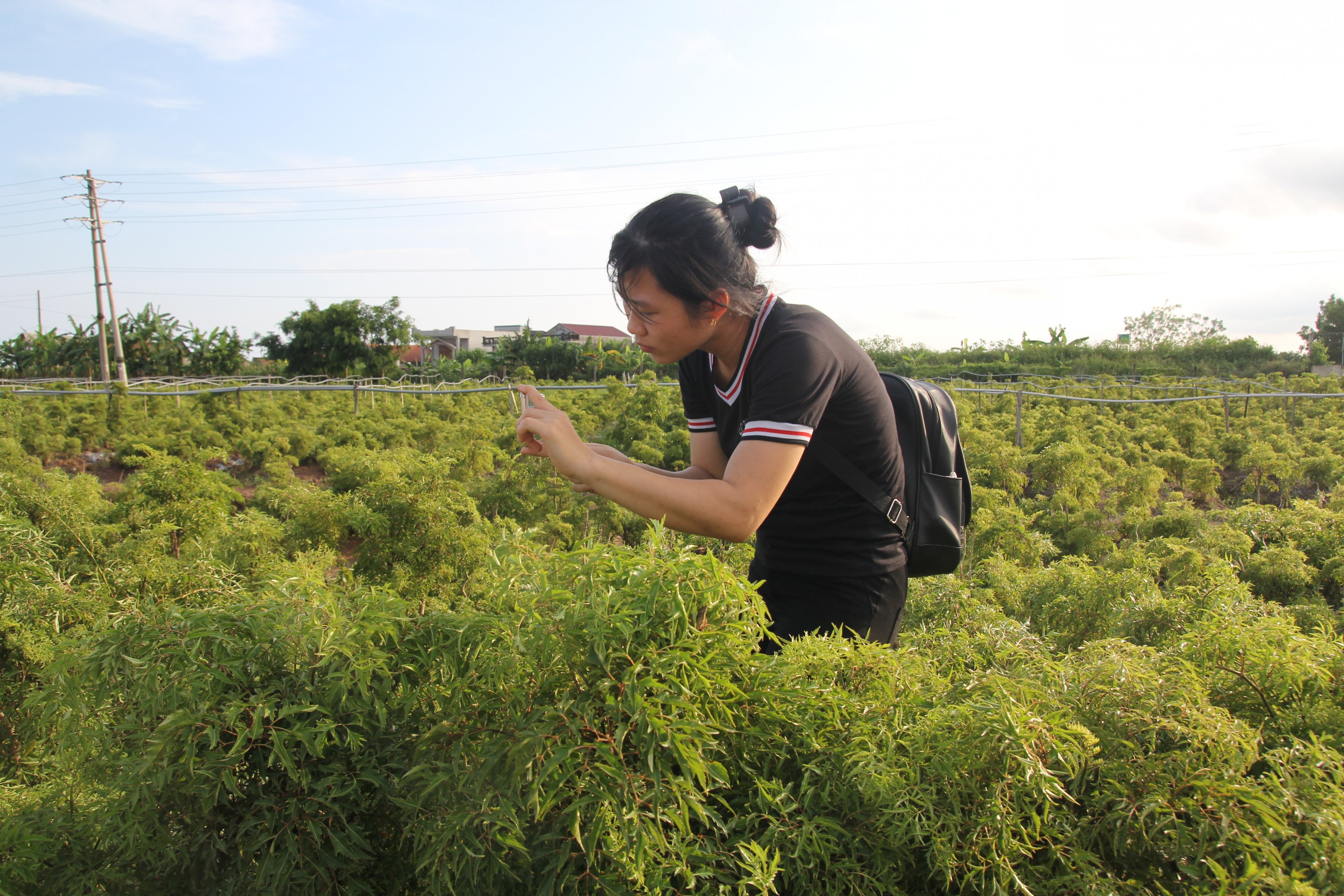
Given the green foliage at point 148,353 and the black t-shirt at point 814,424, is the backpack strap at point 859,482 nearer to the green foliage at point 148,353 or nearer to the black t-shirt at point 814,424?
the black t-shirt at point 814,424

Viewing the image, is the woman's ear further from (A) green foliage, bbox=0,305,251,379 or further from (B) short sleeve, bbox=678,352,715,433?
(A) green foliage, bbox=0,305,251,379

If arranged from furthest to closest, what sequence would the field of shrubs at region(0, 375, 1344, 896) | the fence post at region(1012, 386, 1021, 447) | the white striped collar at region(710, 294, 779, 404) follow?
the fence post at region(1012, 386, 1021, 447)
the white striped collar at region(710, 294, 779, 404)
the field of shrubs at region(0, 375, 1344, 896)

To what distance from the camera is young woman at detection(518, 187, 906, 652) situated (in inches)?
56.8

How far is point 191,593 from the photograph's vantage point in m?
1.55

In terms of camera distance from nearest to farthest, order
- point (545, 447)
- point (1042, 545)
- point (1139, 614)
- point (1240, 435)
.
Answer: point (545, 447), point (1139, 614), point (1042, 545), point (1240, 435)

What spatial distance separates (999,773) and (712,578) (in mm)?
495

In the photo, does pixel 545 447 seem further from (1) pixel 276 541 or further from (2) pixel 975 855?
(1) pixel 276 541

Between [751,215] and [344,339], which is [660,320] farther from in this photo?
[344,339]

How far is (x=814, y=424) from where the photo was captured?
4.90ft

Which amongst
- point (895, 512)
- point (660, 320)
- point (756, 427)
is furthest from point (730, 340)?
point (895, 512)

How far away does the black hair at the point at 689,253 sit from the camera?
153cm

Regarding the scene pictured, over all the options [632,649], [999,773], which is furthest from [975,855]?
[632,649]

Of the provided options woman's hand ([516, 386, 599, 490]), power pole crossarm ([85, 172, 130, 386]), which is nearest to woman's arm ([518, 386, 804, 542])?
woman's hand ([516, 386, 599, 490])

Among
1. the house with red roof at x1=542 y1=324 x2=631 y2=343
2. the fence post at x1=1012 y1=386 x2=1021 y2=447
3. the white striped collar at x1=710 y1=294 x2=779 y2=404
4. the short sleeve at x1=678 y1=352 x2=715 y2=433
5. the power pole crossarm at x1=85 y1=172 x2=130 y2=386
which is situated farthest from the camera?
the house with red roof at x1=542 y1=324 x2=631 y2=343
